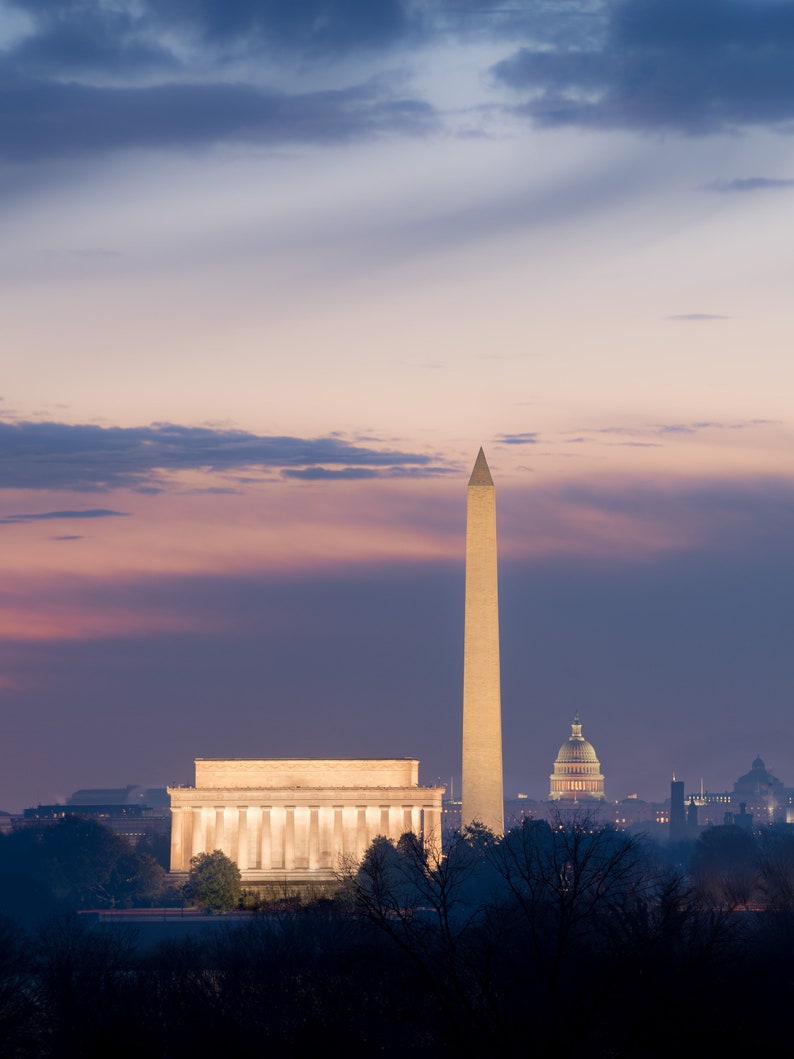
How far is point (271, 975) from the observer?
73.6m

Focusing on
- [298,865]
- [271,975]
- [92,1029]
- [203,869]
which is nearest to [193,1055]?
[92,1029]

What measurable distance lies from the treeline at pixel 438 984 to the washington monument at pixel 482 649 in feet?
132

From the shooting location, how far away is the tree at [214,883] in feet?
423

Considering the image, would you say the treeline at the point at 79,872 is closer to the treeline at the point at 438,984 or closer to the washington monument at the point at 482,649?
the washington monument at the point at 482,649

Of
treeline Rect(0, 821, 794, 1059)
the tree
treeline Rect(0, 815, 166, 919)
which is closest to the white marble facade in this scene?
treeline Rect(0, 815, 166, 919)

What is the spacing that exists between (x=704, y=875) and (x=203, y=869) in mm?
37043

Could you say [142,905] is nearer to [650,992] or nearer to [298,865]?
[298,865]

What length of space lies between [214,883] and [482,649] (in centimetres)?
2109

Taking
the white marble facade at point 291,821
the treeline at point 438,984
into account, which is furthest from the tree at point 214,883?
the treeline at point 438,984

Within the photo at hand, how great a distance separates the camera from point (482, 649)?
442 feet

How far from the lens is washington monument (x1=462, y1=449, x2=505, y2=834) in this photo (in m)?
133

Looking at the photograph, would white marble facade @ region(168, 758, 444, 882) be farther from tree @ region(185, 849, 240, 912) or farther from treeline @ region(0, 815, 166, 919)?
tree @ region(185, 849, 240, 912)

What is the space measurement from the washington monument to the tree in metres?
15.4

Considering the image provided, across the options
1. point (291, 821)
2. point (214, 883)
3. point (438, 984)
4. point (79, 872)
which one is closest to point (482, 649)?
point (214, 883)
